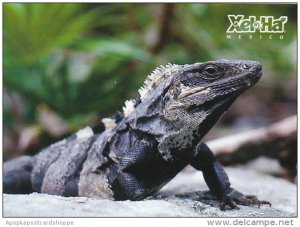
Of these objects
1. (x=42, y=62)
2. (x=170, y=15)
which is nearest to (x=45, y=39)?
(x=42, y=62)

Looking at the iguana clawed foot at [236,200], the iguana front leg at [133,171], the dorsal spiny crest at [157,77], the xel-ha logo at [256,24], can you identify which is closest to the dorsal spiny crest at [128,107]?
the dorsal spiny crest at [157,77]

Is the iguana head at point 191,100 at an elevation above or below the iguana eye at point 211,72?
below

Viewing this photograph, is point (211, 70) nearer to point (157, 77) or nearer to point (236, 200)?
point (157, 77)

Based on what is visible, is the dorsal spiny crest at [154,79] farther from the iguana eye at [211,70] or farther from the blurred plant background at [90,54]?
the blurred plant background at [90,54]

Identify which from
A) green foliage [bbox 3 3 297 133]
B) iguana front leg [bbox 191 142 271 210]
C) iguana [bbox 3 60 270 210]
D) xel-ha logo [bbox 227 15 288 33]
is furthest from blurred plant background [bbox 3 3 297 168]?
iguana front leg [bbox 191 142 271 210]

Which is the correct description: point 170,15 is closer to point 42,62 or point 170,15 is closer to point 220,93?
point 42,62

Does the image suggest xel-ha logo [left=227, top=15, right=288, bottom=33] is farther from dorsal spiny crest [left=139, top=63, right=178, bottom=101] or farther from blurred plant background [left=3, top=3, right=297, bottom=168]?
dorsal spiny crest [left=139, top=63, right=178, bottom=101]

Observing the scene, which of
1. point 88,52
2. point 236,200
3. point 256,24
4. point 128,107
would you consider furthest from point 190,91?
point 88,52
